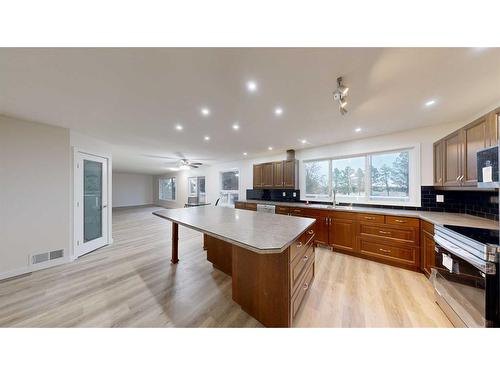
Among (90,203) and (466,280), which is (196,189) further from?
(466,280)

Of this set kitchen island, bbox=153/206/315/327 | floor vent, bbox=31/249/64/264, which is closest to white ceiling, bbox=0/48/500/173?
kitchen island, bbox=153/206/315/327

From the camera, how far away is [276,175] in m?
4.65

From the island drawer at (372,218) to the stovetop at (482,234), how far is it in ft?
3.61

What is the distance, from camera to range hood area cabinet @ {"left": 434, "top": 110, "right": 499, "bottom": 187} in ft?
5.69

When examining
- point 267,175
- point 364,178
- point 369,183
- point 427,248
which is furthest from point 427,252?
point 267,175

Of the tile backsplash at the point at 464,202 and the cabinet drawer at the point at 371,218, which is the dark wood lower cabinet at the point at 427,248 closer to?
the cabinet drawer at the point at 371,218

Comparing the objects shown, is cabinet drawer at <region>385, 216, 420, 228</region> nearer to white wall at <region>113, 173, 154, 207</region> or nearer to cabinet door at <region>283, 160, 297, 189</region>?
cabinet door at <region>283, 160, 297, 189</region>

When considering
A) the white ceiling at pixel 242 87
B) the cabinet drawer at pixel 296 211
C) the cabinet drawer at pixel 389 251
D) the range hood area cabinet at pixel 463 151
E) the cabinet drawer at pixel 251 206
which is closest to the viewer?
the white ceiling at pixel 242 87

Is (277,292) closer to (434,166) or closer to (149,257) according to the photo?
(149,257)

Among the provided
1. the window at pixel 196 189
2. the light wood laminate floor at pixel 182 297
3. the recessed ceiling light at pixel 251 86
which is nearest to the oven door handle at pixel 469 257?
the light wood laminate floor at pixel 182 297

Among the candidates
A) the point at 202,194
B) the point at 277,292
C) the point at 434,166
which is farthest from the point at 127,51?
the point at 202,194

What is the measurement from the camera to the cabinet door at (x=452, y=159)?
86.3 inches

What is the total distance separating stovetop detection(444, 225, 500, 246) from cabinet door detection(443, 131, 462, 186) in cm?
104

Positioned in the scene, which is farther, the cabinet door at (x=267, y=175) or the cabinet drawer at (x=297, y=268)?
the cabinet door at (x=267, y=175)
